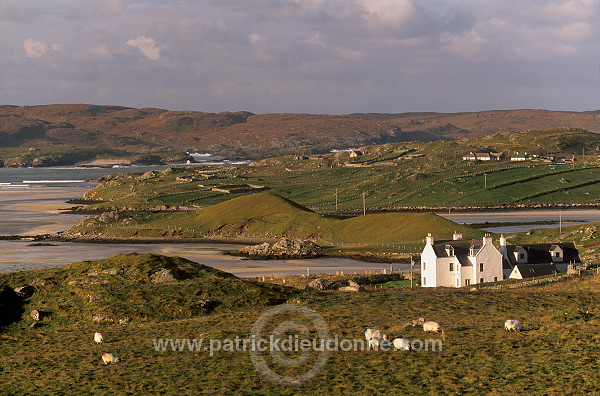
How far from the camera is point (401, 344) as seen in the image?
36.9 m

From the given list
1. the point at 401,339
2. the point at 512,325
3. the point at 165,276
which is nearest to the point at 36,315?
the point at 165,276

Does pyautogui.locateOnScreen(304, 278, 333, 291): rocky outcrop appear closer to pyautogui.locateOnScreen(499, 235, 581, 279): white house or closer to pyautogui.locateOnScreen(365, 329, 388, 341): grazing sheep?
pyautogui.locateOnScreen(499, 235, 581, 279): white house

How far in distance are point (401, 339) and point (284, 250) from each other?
7905cm

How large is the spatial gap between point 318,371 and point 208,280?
78.7ft

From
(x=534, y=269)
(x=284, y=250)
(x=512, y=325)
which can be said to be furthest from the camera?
(x=284, y=250)

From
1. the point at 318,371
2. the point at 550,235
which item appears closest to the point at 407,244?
the point at 550,235

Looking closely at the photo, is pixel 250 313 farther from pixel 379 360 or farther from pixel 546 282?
pixel 546 282

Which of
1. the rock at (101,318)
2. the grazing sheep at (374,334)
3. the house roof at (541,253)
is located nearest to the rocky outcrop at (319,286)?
the house roof at (541,253)

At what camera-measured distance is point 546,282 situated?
6156 centimetres

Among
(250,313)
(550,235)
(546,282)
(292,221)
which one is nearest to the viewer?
(250,313)

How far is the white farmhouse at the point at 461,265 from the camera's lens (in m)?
67.2

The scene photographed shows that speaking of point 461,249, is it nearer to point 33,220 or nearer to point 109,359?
point 109,359

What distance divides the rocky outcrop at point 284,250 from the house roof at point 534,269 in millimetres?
45982

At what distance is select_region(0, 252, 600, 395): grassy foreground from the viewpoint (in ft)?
104
